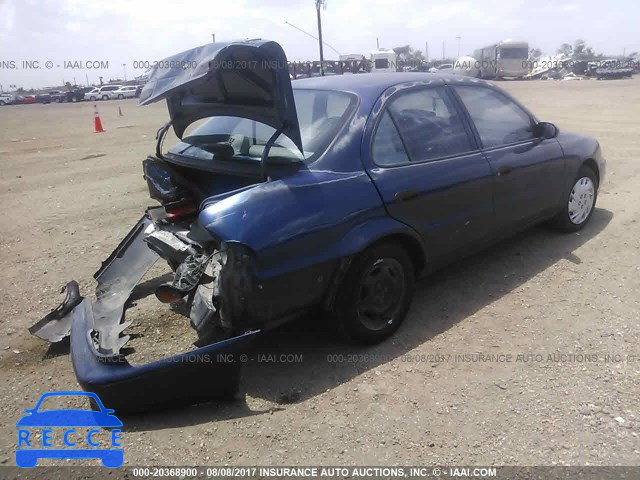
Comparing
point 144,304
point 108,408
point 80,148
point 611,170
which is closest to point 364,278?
point 108,408

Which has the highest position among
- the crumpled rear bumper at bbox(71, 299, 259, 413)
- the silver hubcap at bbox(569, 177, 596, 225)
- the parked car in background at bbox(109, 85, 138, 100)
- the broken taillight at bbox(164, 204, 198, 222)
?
the parked car in background at bbox(109, 85, 138, 100)

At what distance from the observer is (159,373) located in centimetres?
265

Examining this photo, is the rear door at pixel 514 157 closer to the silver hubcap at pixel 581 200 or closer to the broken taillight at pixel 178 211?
the silver hubcap at pixel 581 200

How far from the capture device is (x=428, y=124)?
12.4 feet

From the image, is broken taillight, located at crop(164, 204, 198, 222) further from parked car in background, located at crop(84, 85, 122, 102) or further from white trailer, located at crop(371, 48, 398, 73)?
parked car in background, located at crop(84, 85, 122, 102)

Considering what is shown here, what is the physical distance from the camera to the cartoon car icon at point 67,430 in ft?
8.43

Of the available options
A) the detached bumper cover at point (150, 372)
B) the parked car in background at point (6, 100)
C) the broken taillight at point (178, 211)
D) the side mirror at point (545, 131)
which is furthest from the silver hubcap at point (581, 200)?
the parked car in background at point (6, 100)

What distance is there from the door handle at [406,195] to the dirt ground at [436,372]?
91 centimetres

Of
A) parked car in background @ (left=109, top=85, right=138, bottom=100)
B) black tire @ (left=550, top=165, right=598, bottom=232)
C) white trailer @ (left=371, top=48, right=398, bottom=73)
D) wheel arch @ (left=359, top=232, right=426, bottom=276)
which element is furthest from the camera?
parked car in background @ (left=109, top=85, right=138, bottom=100)

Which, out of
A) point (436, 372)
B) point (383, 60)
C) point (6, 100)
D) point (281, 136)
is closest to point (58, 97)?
point (6, 100)

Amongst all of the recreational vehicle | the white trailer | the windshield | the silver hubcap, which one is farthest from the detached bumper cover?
the recreational vehicle

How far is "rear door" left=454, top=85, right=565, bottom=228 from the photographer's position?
4.09 meters

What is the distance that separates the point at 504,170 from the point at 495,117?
517 millimetres

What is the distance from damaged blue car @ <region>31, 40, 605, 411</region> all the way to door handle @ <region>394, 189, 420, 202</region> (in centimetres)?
3
